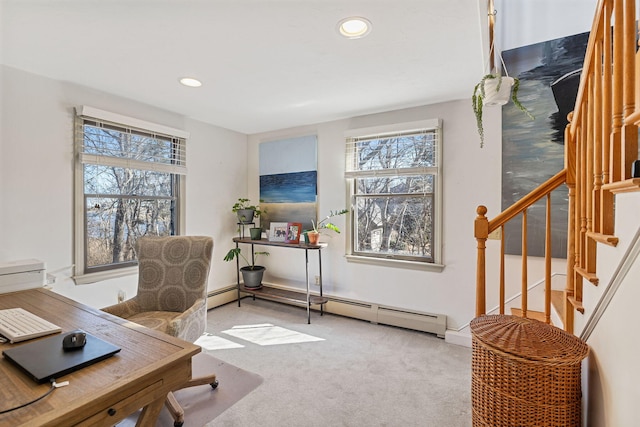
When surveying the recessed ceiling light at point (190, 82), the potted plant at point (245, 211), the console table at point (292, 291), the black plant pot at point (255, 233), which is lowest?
the console table at point (292, 291)

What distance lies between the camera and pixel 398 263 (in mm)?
3199

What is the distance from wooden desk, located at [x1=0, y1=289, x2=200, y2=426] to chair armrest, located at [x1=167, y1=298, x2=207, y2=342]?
20.5 inches

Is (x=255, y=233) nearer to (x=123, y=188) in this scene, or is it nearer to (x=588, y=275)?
(x=123, y=188)

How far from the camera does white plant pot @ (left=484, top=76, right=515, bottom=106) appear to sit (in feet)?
5.51

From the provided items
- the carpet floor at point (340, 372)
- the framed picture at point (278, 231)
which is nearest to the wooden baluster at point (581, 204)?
the carpet floor at point (340, 372)

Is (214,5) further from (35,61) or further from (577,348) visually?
(577,348)

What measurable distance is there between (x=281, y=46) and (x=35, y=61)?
180 cm

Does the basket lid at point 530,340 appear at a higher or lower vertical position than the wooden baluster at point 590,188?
lower

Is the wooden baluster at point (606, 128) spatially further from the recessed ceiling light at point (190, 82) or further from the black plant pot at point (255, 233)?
the black plant pot at point (255, 233)

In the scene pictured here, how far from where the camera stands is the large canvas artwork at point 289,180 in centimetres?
374

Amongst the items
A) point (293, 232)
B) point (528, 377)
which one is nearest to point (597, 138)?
point (528, 377)

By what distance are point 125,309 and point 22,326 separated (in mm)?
881

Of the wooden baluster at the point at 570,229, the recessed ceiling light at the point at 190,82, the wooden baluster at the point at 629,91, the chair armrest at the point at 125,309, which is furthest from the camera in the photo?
the recessed ceiling light at the point at 190,82

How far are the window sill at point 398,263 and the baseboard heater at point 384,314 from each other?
0.45 metres
